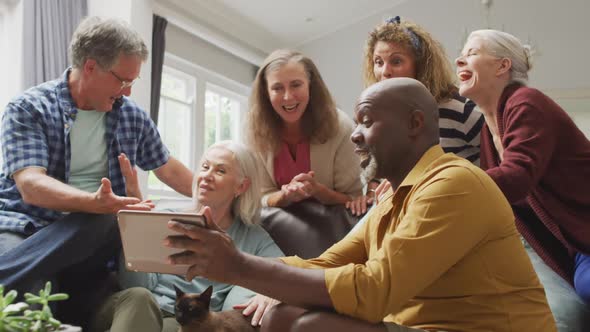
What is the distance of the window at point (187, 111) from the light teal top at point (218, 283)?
3519 mm

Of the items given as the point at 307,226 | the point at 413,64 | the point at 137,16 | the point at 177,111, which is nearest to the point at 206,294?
the point at 307,226

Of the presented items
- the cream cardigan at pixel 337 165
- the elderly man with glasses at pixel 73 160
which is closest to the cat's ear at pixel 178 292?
the elderly man with glasses at pixel 73 160

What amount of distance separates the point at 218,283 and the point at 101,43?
3.39ft

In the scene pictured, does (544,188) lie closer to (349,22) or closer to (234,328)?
(234,328)

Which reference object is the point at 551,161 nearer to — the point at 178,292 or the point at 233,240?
the point at 233,240

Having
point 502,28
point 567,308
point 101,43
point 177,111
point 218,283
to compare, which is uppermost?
point 502,28

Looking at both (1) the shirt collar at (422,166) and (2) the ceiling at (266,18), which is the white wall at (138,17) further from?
(1) the shirt collar at (422,166)

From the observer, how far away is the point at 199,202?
2.33 metres

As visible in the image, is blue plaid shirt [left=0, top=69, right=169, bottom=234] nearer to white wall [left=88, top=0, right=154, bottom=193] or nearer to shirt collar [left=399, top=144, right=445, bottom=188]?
shirt collar [left=399, top=144, right=445, bottom=188]

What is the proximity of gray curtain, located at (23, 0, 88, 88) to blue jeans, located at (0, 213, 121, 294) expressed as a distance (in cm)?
282

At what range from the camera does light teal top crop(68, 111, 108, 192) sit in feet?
6.98

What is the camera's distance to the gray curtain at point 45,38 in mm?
4336

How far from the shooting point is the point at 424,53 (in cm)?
233

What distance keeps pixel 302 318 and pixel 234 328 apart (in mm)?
598
